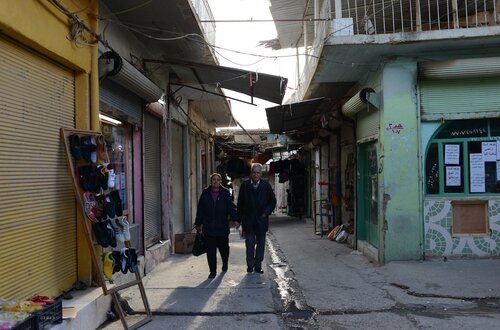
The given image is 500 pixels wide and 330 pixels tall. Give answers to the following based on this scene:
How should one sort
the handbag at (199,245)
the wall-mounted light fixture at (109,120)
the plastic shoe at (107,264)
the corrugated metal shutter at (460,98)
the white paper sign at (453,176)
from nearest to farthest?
the plastic shoe at (107,264) → the wall-mounted light fixture at (109,120) → the handbag at (199,245) → the corrugated metal shutter at (460,98) → the white paper sign at (453,176)

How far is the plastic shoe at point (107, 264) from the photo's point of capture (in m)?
4.69

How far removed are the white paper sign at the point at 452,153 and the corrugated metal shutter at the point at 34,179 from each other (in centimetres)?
568

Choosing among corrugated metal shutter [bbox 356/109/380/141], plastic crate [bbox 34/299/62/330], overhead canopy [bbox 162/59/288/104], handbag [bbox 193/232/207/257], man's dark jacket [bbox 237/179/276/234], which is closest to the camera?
plastic crate [bbox 34/299/62/330]

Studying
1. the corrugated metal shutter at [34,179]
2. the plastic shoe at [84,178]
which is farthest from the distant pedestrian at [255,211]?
the plastic shoe at [84,178]

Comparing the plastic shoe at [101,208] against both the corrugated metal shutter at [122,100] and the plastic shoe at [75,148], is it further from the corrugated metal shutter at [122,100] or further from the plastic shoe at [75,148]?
the corrugated metal shutter at [122,100]

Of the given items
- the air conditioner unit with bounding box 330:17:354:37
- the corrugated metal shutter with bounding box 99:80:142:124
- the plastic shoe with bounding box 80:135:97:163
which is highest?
the air conditioner unit with bounding box 330:17:354:37

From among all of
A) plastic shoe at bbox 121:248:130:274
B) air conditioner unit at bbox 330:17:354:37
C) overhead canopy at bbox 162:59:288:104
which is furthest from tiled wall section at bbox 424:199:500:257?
plastic shoe at bbox 121:248:130:274

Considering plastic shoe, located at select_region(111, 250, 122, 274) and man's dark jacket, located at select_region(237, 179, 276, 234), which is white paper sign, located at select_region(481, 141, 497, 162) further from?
plastic shoe, located at select_region(111, 250, 122, 274)

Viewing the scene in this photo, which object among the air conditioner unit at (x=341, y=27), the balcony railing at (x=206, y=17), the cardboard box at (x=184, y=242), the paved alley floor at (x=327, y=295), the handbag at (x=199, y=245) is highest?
the balcony railing at (x=206, y=17)

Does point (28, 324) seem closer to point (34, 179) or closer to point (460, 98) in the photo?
point (34, 179)

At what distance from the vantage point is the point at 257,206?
7.19 metres

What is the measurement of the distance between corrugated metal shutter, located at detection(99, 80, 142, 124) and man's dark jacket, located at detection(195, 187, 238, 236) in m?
1.58

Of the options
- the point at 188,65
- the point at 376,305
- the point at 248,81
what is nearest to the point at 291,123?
the point at 248,81

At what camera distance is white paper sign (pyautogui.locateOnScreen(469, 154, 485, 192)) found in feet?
24.8
